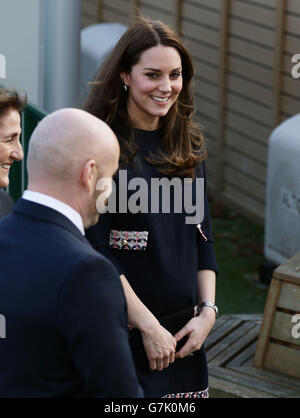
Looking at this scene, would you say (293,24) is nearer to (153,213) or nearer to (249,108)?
(249,108)

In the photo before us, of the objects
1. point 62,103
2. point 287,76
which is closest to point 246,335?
point 62,103

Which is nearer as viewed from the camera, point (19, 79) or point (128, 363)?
point (128, 363)

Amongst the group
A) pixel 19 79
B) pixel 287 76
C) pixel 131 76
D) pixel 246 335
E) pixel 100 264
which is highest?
pixel 131 76

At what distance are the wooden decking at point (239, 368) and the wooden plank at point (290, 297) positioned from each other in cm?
43

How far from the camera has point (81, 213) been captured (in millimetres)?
2047

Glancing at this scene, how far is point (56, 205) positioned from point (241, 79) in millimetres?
6742

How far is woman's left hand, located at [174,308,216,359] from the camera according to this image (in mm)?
2965

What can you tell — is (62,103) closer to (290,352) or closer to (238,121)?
(290,352)

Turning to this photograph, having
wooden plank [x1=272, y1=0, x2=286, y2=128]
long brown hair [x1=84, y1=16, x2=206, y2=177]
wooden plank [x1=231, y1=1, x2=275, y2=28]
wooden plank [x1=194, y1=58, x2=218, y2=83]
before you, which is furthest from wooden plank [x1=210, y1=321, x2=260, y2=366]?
wooden plank [x1=194, y1=58, x2=218, y2=83]

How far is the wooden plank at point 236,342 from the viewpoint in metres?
5.09

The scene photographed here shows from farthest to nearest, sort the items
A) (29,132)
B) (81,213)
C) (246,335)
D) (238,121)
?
1. (238,121)
2. (246,335)
3. (29,132)
4. (81,213)

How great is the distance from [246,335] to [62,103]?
196 cm

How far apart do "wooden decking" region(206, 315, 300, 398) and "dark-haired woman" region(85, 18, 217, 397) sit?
1670 millimetres

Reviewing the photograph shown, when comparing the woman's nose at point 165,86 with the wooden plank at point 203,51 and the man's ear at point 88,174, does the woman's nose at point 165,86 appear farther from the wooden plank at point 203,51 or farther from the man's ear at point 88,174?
the wooden plank at point 203,51
